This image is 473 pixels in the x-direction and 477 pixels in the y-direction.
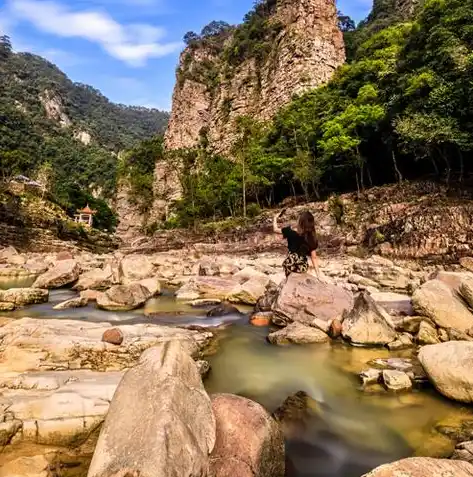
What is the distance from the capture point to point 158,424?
320 cm

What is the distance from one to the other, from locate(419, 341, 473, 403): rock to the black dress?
4.98 metres

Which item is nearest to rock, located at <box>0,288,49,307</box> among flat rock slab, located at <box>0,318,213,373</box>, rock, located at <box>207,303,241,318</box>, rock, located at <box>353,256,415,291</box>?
flat rock slab, located at <box>0,318,213,373</box>

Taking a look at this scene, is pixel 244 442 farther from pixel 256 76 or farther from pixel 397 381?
pixel 256 76

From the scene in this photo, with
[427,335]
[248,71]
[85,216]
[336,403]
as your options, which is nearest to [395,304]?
[427,335]

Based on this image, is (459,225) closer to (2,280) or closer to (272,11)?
(2,280)

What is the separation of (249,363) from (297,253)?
4168 millimetres

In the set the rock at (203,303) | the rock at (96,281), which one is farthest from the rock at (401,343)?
the rock at (96,281)

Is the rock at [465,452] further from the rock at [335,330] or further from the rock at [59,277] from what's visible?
the rock at [59,277]

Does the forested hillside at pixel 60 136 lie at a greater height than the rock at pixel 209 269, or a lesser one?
greater

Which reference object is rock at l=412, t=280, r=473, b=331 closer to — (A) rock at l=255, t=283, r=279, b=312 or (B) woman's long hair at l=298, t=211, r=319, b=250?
(B) woman's long hair at l=298, t=211, r=319, b=250

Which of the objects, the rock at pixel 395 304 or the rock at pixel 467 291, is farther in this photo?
the rock at pixel 395 304

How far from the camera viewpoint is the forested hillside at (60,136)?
236 feet

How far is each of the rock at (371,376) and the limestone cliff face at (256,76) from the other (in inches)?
2120

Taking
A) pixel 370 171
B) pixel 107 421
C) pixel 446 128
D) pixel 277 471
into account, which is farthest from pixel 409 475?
pixel 370 171
